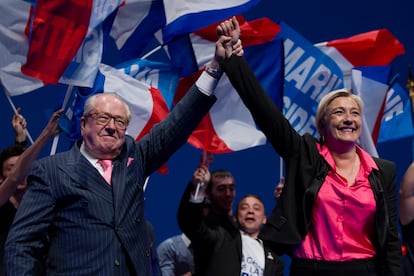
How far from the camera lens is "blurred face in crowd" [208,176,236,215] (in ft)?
13.1

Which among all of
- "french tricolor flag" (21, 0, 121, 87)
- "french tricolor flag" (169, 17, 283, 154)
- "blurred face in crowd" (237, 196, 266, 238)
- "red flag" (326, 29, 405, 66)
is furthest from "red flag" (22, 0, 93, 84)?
"red flag" (326, 29, 405, 66)

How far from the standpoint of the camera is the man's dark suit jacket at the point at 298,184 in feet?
7.70

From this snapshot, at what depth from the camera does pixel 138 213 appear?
8.05ft

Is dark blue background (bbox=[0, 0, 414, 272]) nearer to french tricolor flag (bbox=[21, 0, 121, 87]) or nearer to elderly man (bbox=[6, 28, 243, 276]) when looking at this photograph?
french tricolor flag (bbox=[21, 0, 121, 87])

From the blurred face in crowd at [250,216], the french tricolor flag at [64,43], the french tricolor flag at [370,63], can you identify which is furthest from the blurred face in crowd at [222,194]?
the french tricolor flag at [370,63]

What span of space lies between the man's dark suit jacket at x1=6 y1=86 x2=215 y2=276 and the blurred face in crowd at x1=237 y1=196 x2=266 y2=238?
1530 millimetres

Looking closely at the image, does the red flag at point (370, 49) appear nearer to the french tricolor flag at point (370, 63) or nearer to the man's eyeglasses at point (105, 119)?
the french tricolor flag at point (370, 63)

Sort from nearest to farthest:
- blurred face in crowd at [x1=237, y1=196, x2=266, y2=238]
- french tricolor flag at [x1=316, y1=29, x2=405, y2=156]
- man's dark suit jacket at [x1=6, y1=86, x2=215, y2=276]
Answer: man's dark suit jacket at [x1=6, y1=86, x2=215, y2=276]
blurred face in crowd at [x1=237, y1=196, x2=266, y2=238]
french tricolor flag at [x1=316, y1=29, x2=405, y2=156]

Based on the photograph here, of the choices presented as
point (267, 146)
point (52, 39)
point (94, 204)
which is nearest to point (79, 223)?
point (94, 204)

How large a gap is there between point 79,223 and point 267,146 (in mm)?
3852

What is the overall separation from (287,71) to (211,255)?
64.0 inches

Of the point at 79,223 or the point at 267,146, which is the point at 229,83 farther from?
the point at 79,223

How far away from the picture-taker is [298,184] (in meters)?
2.42

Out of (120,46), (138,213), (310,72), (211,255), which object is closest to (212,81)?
(138,213)
